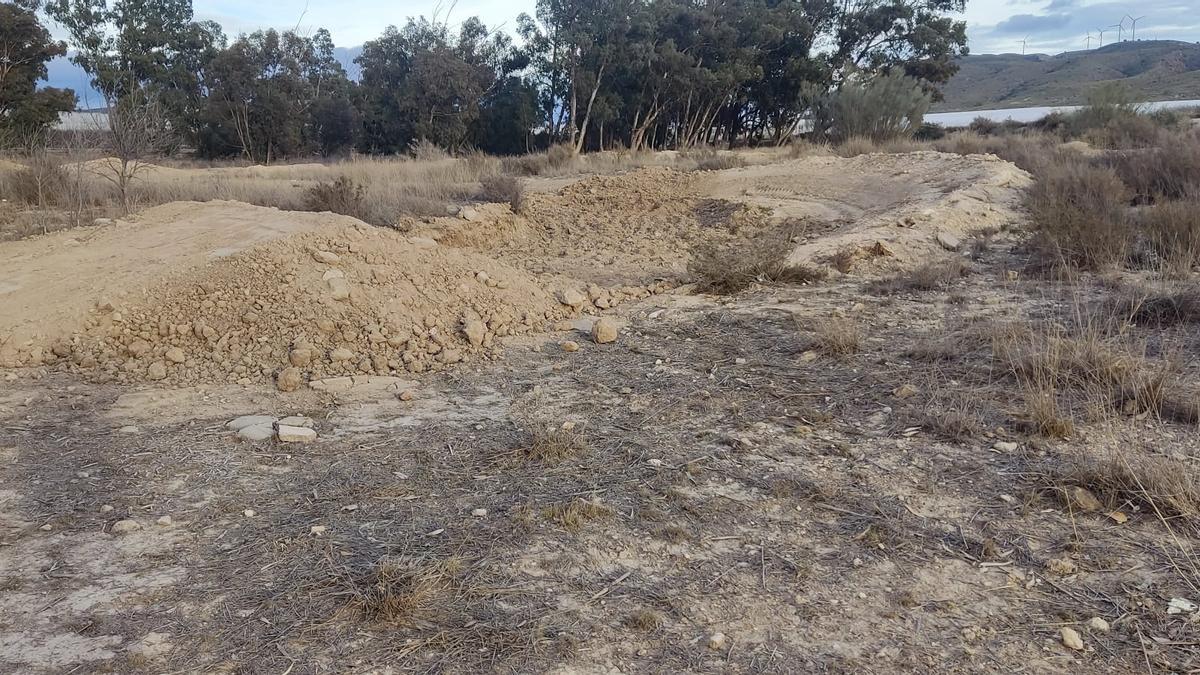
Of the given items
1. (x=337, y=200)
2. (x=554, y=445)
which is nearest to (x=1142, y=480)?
(x=554, y=445)

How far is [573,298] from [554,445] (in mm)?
3035

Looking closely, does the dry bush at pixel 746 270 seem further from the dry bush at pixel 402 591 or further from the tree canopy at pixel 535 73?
the tree canopy at pixel 535 73

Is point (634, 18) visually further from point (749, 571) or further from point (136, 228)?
point (749, 571)

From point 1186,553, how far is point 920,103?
74.8ft

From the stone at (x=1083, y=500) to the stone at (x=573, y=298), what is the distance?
4.15m

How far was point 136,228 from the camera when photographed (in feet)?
25.0

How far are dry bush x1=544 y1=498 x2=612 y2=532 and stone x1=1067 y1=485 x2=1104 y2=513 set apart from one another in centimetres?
184

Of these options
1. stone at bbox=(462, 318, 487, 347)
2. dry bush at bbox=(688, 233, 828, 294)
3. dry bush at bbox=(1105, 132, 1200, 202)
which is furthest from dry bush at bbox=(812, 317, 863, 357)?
dry bush at bbox=(1105, 132, 1200, 202)

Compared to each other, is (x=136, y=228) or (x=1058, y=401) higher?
(x=136, y=228)

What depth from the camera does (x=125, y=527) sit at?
3.32 meters

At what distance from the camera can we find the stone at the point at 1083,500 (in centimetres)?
328

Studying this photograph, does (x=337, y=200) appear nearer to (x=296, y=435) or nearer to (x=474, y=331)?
(x=474, y=331)

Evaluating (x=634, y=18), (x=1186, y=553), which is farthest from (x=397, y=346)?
(x=634, y=18)

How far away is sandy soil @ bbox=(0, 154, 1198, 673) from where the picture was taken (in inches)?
102
